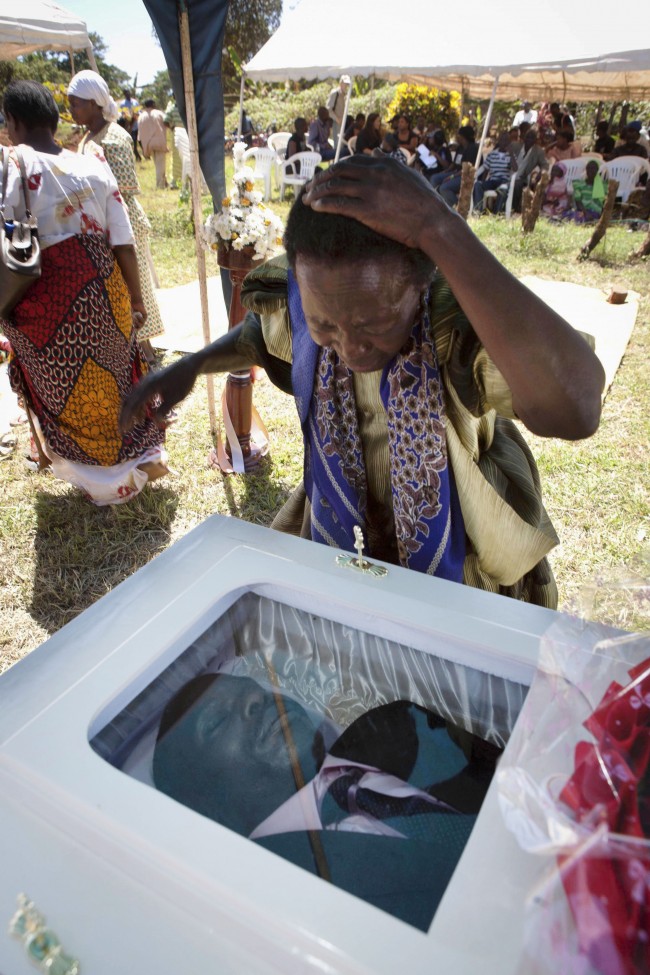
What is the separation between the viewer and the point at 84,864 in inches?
26.8

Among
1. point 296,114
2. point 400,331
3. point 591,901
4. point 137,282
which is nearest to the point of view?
point 591,901

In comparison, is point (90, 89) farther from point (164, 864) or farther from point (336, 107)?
point (336, 107)

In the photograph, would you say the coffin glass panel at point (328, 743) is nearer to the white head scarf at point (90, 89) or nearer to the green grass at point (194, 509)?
the green grass at point (194, 509)

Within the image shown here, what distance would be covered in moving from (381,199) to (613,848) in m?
0.85

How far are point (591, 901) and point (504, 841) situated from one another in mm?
159

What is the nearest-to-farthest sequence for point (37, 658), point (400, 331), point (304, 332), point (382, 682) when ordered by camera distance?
1. point (37, 658)
2. point (382, 682)
3. point (400, 331)
4. point (304, 332)

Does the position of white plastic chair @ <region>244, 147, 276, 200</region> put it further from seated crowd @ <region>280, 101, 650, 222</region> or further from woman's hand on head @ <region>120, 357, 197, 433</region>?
woman's hand on head @ <region>120, 357, 197, 433</region>

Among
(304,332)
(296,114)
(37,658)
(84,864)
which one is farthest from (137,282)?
(296,114)

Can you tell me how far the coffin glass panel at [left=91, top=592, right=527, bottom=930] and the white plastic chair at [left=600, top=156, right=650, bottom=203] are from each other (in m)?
11.8

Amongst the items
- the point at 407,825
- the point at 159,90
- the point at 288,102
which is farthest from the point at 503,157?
the point at 159,90

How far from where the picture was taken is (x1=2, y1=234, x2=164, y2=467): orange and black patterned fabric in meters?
2.66

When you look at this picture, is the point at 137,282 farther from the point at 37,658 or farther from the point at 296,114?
the point at 296,114

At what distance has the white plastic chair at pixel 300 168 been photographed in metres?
11.3

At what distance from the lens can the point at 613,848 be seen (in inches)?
20.8
